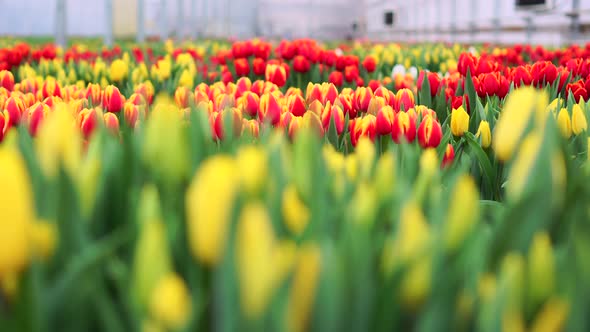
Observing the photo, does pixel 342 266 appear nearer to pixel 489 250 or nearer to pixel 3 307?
pixel 489 250

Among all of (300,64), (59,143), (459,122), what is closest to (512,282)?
(59,143)

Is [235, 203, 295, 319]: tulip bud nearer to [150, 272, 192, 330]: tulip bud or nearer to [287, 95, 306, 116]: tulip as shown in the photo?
[150, 272, 192, 330]: tulip bud

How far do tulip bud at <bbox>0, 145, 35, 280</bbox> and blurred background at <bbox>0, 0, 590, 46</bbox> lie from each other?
7.40 m

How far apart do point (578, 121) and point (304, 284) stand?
3.37ft

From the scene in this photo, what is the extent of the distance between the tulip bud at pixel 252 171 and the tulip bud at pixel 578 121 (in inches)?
36.7

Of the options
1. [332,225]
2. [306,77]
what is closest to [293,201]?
[332,225]

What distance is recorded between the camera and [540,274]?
0.53 meters

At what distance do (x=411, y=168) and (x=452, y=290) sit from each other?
34cm

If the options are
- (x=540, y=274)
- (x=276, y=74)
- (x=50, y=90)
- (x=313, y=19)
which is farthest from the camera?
(x=313, y=19)

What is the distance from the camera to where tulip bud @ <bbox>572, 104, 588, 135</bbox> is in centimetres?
130

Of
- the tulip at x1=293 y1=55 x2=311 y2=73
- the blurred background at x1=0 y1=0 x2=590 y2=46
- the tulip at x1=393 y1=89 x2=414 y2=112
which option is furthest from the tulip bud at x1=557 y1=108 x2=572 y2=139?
the blurred background at x1=0 y1=0 x2=590 y2=46

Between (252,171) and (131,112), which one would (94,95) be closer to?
Result: (131,112)

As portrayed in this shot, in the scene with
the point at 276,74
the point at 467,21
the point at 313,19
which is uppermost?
the point at 313,19

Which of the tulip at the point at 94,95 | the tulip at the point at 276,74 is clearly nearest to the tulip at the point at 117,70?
the tulip at the point at 276,74
